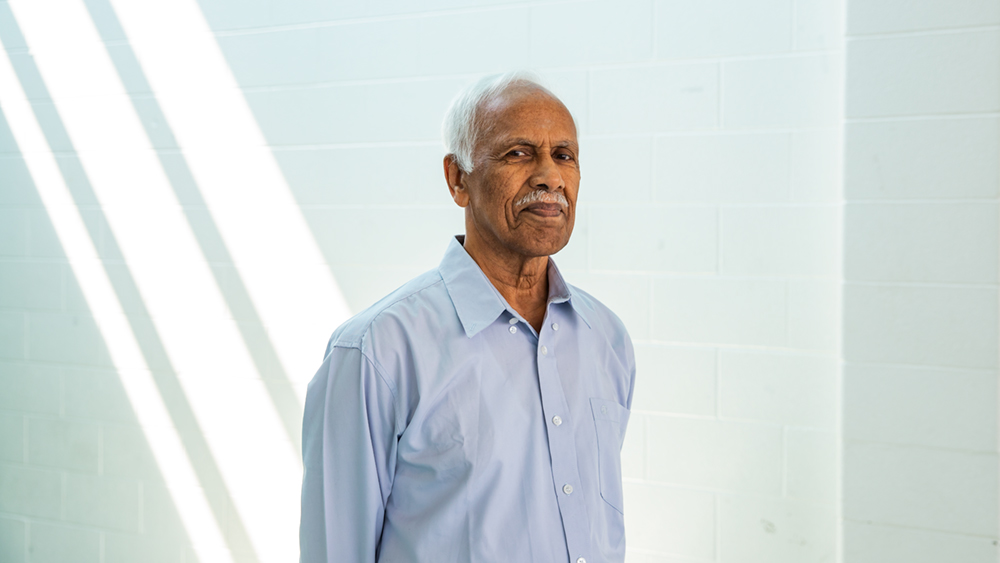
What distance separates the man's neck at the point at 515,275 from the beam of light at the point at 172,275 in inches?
50.6

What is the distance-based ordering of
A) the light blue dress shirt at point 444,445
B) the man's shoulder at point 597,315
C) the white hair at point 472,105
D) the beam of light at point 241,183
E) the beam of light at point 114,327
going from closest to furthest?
the light blue dress shirt at point 444,445, the white hair at point 472,105, the man's shoulder at point 597,315, the beam of light at point 241,183, the beam of light at point 114,327

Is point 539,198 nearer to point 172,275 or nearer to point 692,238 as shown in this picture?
point 692,238

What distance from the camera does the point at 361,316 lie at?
1.24 meters

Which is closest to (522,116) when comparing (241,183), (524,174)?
(524,174)

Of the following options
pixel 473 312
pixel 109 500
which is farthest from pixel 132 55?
pixel 473 312

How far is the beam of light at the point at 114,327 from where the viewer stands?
2473 millimetres

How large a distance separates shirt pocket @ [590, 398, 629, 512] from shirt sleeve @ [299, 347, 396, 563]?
0.37 m

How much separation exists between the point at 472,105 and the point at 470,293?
318 millimetres

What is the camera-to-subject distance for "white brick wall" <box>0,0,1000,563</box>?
1.70 meters

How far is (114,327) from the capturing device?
254cm

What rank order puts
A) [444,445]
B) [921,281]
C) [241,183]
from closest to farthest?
[444,445] < [921,281] < [241,183]

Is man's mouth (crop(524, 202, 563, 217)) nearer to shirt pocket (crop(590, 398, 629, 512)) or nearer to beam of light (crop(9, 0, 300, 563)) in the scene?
shirt pocket (crop(590, 398, 629, 512))

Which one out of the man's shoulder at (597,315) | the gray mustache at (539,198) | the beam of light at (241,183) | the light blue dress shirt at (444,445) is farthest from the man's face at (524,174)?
the beam of light at (241,183)

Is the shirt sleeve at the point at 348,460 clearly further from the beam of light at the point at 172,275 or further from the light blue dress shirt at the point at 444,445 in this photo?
the beam of light at the point at 172,275
